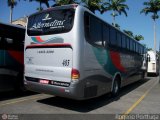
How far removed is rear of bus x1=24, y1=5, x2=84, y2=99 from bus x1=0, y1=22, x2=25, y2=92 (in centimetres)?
99

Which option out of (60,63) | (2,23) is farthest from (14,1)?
(60,63)

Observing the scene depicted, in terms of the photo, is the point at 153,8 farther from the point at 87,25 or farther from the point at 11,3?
the point at 87,25

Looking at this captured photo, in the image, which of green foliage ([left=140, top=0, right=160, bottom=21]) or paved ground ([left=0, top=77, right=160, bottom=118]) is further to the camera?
green foliage ([left=140, top=0, right=160, bottom=21])

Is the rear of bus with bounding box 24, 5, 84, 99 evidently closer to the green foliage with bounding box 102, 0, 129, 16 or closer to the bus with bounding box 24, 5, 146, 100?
the bus with bounding box 24, 5, 146, 100

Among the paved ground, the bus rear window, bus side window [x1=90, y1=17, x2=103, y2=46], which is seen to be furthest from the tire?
the bus rear window

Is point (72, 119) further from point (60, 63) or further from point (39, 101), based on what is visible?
point (39, 101)

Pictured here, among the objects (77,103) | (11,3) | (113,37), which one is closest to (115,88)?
(113,37)

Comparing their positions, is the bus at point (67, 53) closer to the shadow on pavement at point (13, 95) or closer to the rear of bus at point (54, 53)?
the rear of bus at point (54, 53)

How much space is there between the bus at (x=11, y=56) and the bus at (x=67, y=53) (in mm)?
986

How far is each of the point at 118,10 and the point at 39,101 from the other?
36.6 meters

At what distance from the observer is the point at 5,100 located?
A: 9.34 metres

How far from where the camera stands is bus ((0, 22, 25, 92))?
9266mm

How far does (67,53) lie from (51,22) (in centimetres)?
140

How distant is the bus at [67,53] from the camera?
7605 millimetres
